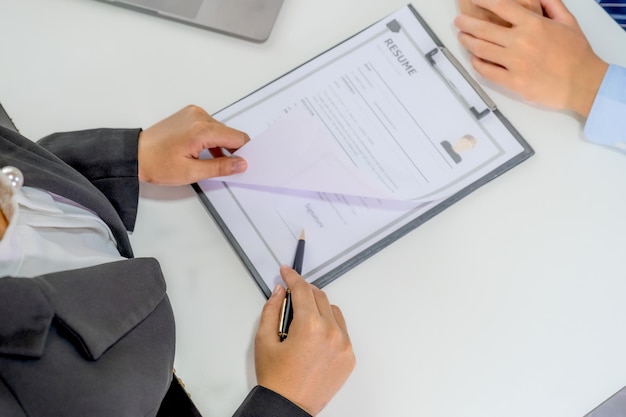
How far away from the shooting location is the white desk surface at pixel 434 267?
2.04 feet

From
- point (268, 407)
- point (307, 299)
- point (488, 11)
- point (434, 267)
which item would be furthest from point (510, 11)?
point (268, 407)

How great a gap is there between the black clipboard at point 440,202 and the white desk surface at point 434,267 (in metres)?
0.01

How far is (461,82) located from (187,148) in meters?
0.34

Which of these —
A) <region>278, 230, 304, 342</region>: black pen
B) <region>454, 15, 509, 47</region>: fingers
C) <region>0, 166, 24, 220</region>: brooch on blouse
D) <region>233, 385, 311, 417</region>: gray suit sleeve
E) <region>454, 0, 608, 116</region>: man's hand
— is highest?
<region>0, 166, 24, 220</region>: brooch on blouse

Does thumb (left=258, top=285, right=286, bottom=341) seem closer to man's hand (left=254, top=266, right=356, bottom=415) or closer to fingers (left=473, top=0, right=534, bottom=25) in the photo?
man's hand (left=254, top=266, right=356, bottom=415)

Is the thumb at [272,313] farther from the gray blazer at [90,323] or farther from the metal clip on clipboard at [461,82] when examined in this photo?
the metal clip on clipboard at [461,82]

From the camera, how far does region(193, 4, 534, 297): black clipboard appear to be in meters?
0.66

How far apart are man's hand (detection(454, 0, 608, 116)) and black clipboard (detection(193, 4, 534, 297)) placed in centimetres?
3

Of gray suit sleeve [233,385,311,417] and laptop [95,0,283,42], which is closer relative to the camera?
gray suit sleeve [233,385,311,417]

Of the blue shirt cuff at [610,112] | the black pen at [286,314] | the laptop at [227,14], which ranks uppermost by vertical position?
the laptop at [227,14]

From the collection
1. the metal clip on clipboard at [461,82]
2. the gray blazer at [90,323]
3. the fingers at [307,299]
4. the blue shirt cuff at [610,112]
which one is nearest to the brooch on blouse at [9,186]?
the gray blazer at [90,323]

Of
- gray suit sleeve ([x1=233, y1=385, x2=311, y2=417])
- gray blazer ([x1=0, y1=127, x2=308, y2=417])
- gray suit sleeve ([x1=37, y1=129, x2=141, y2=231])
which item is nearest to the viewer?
gray blazer ([x1=0, y1=127, x2=308, y2=417])

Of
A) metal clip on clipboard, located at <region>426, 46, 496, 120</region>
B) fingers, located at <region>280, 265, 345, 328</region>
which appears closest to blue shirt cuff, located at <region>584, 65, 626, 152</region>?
metal clip on clipboard, located at <region>426, 46, 496, 120</region>

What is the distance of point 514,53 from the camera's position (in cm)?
72
